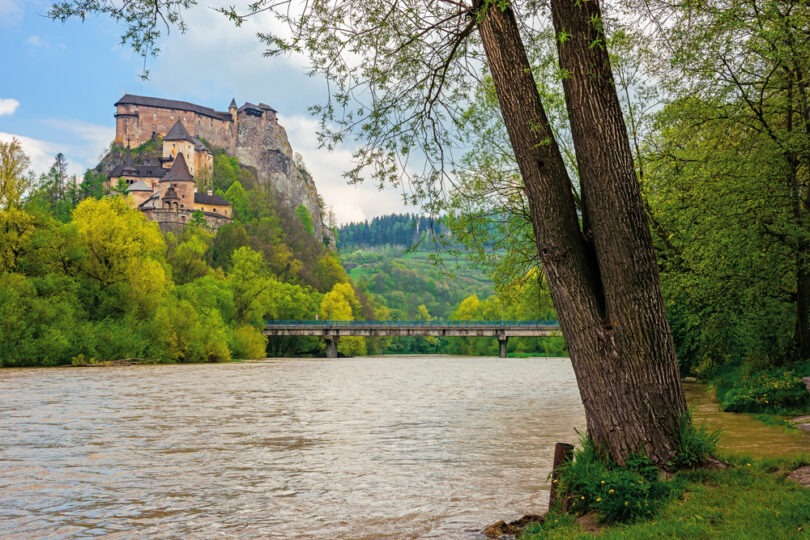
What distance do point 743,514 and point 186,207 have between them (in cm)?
13066

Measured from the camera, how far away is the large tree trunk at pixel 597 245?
22.7ft

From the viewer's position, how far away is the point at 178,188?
127m

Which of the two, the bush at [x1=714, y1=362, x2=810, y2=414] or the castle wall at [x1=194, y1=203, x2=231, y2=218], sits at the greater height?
the castle wall at [x1=194, y1=203, x2=231, y2=218]

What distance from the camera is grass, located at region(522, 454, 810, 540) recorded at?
5559 mm

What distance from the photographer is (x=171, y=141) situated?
142875 millimetres

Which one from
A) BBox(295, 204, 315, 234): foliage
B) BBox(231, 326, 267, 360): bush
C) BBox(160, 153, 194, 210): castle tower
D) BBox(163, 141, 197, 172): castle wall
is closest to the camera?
BBox(231, 326, 267, 360): bush

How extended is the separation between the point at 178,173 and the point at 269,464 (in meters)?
126

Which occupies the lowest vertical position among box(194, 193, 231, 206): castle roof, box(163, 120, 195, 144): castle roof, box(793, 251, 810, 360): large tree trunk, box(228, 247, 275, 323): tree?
box(793, 251, 810, 360): large tree trunk

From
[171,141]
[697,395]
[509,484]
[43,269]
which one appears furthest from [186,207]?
[509,484]

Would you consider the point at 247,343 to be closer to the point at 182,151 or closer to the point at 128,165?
the point at 182,151

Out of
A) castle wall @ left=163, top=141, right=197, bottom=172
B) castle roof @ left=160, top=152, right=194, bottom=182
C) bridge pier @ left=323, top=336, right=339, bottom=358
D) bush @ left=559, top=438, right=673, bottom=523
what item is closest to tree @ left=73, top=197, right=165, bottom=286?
bridge pier @ left=323, top=336, right=339, bottom=358

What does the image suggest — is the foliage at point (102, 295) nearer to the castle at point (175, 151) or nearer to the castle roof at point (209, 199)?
the castle at point (175, 151)

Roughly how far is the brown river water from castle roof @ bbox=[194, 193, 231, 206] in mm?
110182

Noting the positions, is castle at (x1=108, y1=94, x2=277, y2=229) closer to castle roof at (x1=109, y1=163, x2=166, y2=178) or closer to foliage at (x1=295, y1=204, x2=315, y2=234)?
castle roof at (x1=109, y1=163, x2=166, y2=178)
